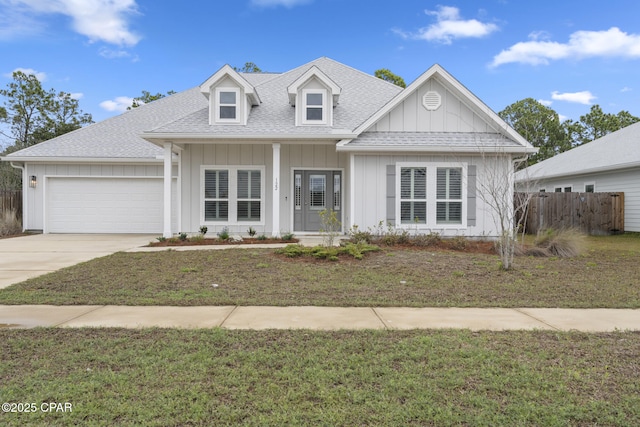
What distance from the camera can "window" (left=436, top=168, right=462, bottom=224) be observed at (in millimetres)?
12453

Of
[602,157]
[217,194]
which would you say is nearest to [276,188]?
[217,194]

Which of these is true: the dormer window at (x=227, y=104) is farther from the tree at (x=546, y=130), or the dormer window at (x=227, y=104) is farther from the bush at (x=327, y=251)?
the tree at (x=546, y=130)

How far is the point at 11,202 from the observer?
16031mm

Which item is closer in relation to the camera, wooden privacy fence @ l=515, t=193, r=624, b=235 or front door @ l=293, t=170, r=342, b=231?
front door @ l=293, t=170, r=342, b=231

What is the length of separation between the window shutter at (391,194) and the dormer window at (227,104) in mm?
5332

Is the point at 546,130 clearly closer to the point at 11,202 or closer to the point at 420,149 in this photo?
the point at 420,149

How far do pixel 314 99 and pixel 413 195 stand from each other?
4685 mm

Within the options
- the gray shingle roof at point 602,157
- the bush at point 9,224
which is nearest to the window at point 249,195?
the bush at point 9,224

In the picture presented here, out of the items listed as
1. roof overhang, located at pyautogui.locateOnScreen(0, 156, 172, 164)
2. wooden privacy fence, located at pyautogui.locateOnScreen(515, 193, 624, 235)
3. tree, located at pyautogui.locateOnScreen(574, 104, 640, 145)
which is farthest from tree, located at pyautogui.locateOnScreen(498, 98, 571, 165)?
roof overhang, located at pyautogui.locateOnScreen(0, 156, 172, 164)

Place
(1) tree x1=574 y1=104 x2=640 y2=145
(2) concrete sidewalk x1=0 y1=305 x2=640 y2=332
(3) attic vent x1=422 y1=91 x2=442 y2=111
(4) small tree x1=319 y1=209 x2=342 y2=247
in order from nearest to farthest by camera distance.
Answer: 1. (2) concrete sidewalk x1=0 y1=305 x2=640 y2=332
2. (4) small tree x1=319 y1=209 x2=342 y2=247
3. (3) attic vent x1=422 y1=91 x2=442 y2=111
4. (1) tree x1=574 y1=104 x2=640 y2=145

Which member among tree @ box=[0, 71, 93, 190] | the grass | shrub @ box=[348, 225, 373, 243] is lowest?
the grass

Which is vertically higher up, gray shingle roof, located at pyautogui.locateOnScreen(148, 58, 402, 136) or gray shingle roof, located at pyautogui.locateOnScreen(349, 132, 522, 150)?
gray shingle roof, located at pyautogui.locateOnScreen(148, 58, 402, 136)

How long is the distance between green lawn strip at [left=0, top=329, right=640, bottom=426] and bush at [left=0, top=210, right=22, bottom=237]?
13.1m

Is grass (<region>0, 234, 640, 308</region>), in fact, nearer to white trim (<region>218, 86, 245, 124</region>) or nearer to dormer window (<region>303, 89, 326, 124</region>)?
white trim (<region>218, 86, 245, 124</region>)
